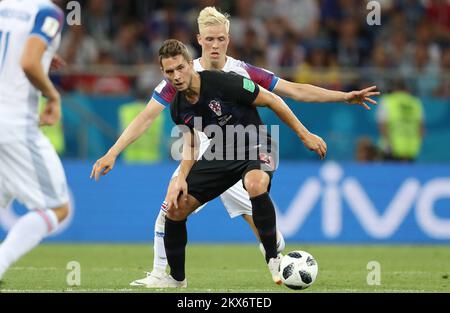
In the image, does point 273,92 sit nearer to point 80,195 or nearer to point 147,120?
point 147,120

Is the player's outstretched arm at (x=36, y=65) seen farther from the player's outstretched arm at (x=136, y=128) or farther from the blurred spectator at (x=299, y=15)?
the blurred spectator at (x=299, y=15)

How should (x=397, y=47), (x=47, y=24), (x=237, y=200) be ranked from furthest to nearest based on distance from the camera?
(x=397, y=47), (x=237, y=200), (x=47, y=24)

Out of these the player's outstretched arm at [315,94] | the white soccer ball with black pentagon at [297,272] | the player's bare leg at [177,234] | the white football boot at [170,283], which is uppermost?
the player's outstretched arm at [315,94]

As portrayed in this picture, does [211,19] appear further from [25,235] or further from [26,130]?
[25,235]

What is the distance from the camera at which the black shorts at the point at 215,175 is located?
823 centimetres

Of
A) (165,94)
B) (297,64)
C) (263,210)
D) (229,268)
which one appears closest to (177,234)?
(263,210)

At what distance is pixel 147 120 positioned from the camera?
8688 millimetres

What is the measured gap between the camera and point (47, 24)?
695cm

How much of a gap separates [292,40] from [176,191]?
9120 millimetres

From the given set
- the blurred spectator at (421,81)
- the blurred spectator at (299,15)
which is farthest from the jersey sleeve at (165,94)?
the blurred spectator at (299,15)

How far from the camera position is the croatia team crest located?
817 cm

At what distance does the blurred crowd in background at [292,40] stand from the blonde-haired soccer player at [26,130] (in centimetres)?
830

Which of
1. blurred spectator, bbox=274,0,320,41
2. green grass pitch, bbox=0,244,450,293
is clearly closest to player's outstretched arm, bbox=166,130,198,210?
green grass pitch, bbox=0,244,450,293

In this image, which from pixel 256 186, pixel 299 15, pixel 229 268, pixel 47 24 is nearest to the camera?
pixel 47 24
